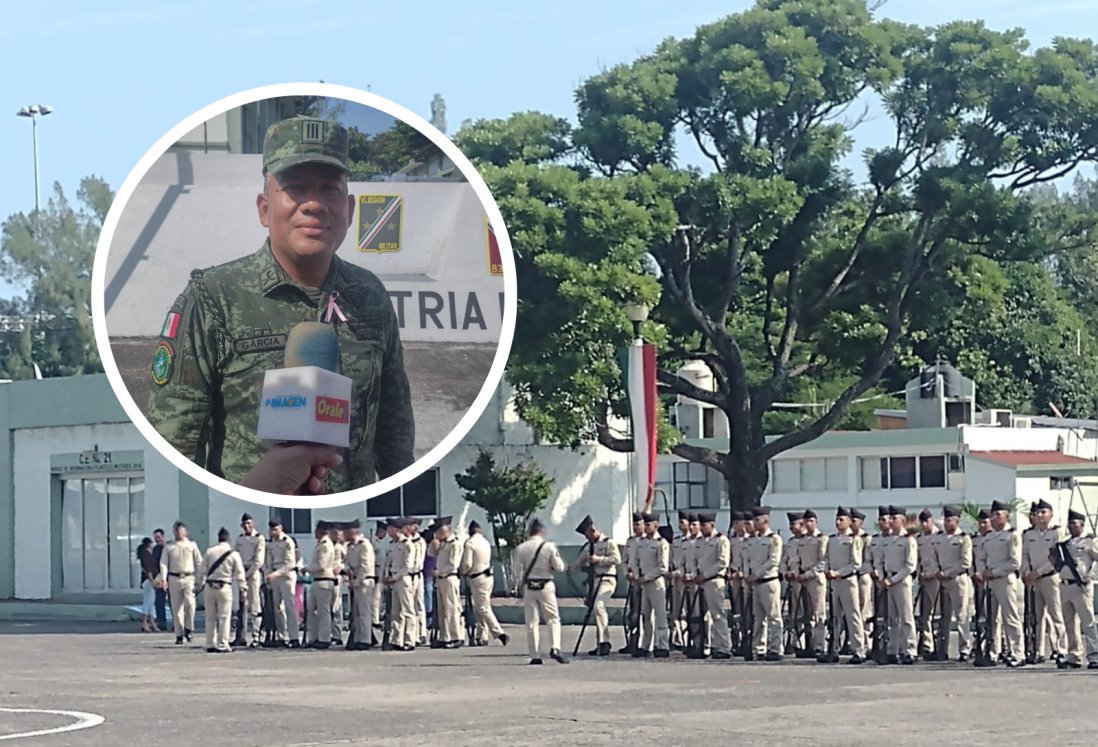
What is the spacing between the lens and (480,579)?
23750 millimetres

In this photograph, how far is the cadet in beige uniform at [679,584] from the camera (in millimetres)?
22391

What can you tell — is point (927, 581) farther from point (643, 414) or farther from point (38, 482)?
point (38, 482)

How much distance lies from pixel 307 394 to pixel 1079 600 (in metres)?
13.9

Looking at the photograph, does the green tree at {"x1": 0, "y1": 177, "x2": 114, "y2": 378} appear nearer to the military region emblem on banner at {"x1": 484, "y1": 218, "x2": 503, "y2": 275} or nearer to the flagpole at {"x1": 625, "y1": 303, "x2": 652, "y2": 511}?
the flagpole at {"x1": 625, "y1": 303, "x2": 652, "y2": 511}

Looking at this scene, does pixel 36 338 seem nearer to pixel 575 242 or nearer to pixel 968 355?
pixel 968 355

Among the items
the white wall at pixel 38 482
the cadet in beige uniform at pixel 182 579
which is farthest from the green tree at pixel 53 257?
the cadet in beige uniform at pixel 182 579

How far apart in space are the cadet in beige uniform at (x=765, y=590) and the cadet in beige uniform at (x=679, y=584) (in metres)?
0.99

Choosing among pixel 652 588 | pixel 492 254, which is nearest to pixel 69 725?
pixel 492 254

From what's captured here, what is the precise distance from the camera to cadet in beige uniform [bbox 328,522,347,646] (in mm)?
24500

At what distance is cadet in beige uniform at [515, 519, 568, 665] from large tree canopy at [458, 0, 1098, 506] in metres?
11.5

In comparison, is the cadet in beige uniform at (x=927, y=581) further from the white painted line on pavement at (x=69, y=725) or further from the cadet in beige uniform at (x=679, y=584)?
the white painted line on pavement at (x=69, y=725)

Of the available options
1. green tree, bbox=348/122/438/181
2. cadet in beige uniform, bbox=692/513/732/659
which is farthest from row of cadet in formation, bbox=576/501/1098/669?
green tree, bbox=348/122/438/181

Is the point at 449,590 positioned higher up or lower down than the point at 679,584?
lower down

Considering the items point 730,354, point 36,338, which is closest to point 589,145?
point 730,354
